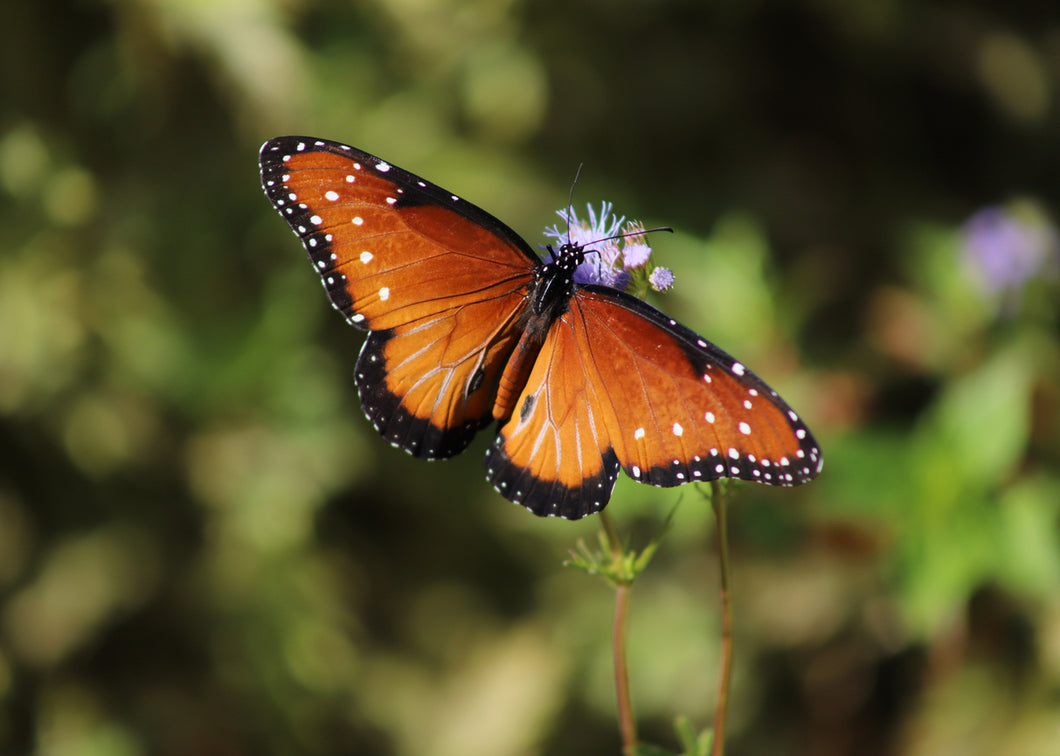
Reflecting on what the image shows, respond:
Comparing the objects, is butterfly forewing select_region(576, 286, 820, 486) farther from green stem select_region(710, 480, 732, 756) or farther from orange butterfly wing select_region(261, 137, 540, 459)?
orange butterfly wing select_region(261, 137, 540, 459)

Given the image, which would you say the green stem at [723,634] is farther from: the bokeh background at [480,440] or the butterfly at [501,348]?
the bokeh background at [480,440]

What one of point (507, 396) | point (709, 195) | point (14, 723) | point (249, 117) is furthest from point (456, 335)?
point (14, 723)

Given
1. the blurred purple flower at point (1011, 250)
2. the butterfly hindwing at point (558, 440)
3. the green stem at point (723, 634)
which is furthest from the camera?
the blurred purple flower at point (1011, 250)

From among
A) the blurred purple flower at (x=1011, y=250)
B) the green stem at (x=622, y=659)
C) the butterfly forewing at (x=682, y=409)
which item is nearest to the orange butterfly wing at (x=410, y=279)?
the butterfly forewing at (x=682, y=409)

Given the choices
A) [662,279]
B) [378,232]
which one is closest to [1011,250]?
[662,279]

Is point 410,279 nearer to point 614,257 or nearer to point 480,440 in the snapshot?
point 614,257

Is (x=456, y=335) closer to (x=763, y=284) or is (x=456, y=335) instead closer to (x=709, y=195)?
(x=763, y=284)
